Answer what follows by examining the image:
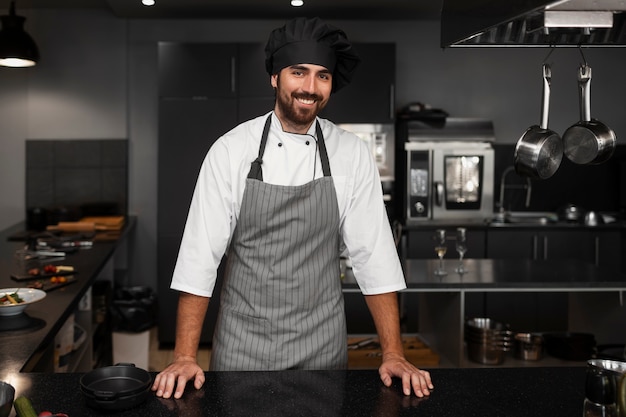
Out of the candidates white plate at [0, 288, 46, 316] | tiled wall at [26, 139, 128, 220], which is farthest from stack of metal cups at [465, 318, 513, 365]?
tiled wall at [26, 139, 128, 220]

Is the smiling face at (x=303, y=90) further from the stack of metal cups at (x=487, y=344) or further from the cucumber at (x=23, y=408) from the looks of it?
the stack of metal cups at (x=487, y=344)

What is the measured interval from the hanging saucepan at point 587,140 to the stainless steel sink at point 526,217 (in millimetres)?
3925

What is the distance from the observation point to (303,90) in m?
2.18

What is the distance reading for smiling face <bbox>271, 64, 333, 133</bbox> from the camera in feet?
7.14

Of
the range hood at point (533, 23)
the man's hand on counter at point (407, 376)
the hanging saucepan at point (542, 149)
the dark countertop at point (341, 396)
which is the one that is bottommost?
the dark countertop at point (341, 396)

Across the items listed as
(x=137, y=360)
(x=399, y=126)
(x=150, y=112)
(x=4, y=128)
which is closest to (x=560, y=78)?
(x=399, y=126)

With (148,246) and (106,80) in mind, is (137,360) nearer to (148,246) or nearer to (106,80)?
(148,246)

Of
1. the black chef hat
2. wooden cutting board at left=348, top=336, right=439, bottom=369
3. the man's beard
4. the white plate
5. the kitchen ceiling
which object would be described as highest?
the kitchen ceiling

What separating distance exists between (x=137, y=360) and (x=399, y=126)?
112 inches

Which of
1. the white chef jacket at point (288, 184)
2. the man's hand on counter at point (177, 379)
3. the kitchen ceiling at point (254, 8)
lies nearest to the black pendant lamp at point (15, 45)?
Result: the kitchen ceiling at point (254, 8)

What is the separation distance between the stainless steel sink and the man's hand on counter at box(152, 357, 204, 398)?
15.0ft

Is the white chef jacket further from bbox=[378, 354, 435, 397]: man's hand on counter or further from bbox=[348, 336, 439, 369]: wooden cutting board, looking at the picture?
bbox=[348, 336, 439, 369]: wooden cutting board

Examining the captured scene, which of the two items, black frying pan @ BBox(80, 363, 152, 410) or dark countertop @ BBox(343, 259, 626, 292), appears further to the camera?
dark countertop @ BBox(343, 259, 626, 292)

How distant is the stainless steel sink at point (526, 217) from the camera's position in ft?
20.0
